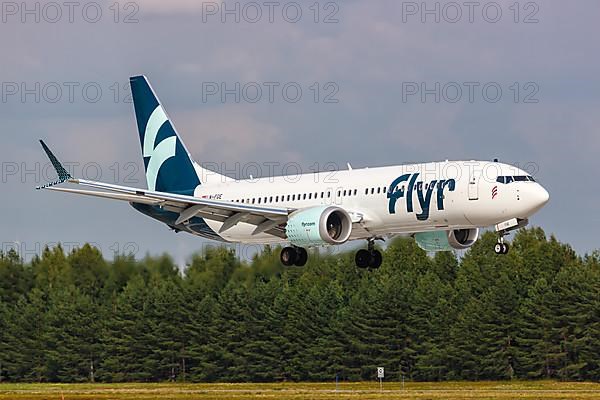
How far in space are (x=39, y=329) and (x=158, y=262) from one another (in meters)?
38.2

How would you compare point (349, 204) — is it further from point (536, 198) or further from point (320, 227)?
point (536, 198)

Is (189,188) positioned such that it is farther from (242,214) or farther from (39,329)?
(39,329)

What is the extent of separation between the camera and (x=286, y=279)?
13288cm

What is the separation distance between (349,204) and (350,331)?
207 feet

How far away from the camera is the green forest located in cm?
13500

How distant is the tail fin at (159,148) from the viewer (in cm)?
9444

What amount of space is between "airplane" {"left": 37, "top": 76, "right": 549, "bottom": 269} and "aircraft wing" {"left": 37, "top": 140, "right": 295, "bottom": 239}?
0.05 m

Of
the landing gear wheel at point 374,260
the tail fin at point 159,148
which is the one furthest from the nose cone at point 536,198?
the tail fin at point 159,148

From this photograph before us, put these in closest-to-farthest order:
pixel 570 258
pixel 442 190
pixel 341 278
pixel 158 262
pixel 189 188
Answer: pixel 442 190 → pixel 189 188 → pixel 158 262 → pixel 341 278 → pixel 570 258

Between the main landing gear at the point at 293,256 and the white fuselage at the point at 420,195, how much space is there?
2.50 m

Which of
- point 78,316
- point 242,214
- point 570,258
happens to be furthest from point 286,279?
point 242,214

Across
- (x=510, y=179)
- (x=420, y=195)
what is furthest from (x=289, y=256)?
(x=510, y=179)

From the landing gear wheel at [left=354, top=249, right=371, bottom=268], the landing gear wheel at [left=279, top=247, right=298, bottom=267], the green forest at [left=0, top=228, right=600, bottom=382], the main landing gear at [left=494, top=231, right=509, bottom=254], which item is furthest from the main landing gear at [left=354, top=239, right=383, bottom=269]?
the green forest at [left=0, top=228, right=600, bottom=382]

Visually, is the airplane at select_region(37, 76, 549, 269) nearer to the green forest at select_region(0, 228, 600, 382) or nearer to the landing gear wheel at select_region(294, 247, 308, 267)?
the landing gear wheel at select_region(294, 247, 308, 267)
